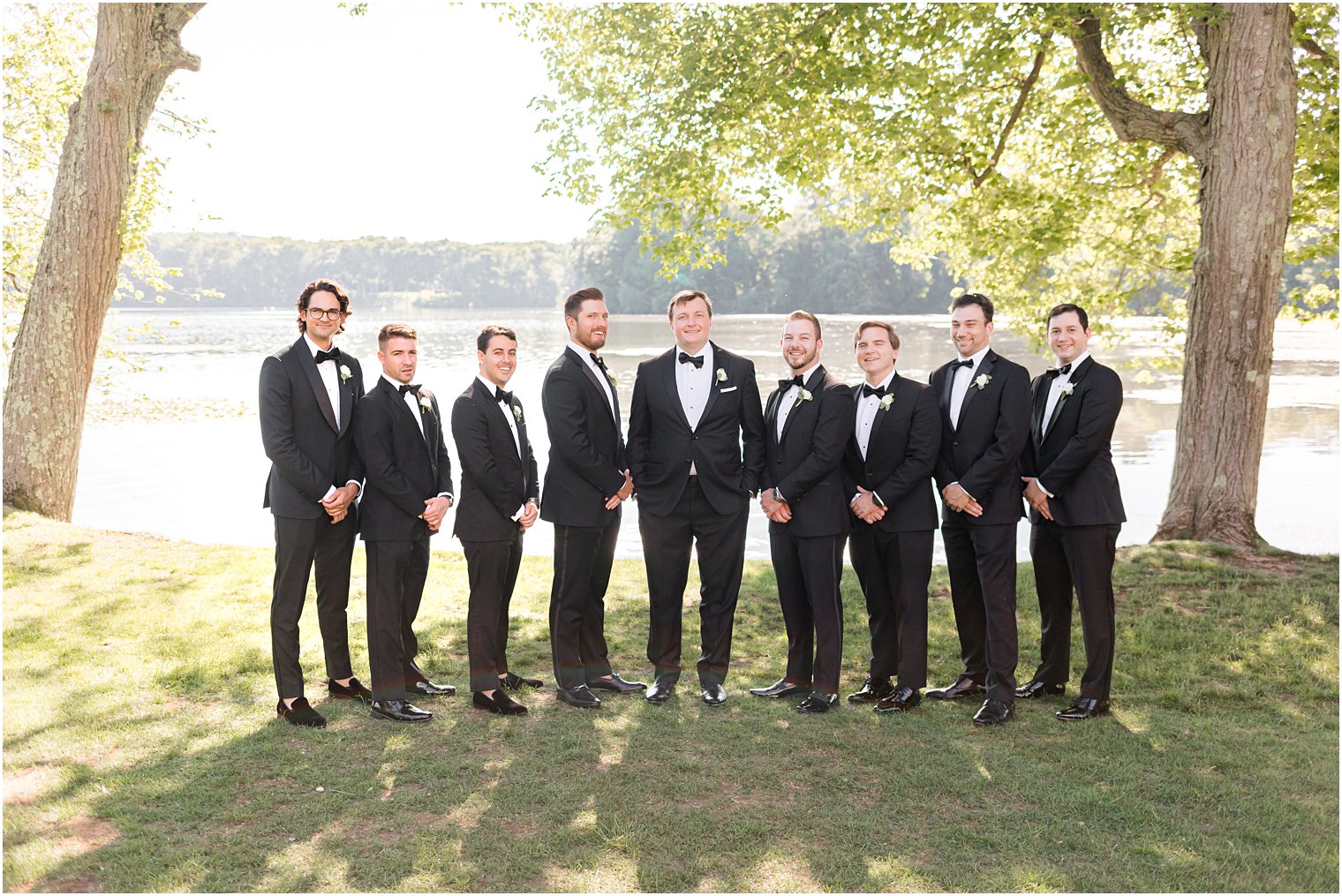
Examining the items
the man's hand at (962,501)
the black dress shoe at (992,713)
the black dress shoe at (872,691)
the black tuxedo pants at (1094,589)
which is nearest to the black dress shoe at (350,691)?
the black dress shoe at (872,691)

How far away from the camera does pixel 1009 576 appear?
5785 millimetres

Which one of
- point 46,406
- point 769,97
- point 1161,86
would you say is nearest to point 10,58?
point 46,406

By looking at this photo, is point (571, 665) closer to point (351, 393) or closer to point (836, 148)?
point (351, 393)

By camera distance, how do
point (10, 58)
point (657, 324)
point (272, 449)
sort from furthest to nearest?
point (657, 324) → point (10, 58) → point (272, 449)

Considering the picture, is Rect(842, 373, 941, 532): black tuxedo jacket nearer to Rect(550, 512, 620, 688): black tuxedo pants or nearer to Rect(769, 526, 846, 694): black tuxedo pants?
Rect(769, 526, 846, 694): black tuxedo pants

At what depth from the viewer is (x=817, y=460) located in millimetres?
5691

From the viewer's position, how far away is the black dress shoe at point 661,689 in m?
5.89

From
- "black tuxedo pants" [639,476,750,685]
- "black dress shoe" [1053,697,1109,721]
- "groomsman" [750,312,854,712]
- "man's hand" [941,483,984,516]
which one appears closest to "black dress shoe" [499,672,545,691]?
"black tuxedo pants" [639,476,750,685]

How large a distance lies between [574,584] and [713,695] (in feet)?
3.44

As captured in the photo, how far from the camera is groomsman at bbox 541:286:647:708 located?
573cm

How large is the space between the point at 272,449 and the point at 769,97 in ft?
24.3

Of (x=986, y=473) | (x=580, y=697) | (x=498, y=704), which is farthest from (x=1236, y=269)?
(x=498, y=704)

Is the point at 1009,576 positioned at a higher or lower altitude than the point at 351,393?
lower

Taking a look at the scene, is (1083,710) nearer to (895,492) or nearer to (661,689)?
(895,492)
